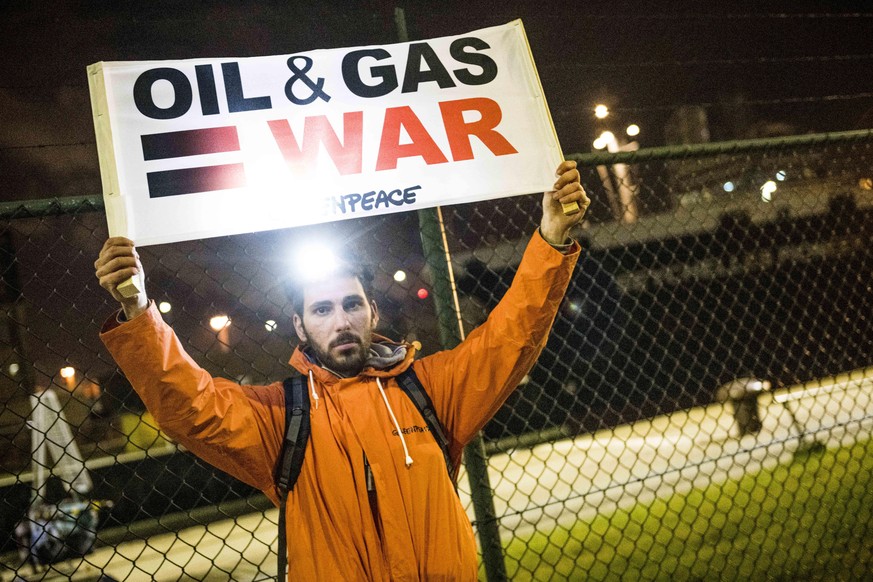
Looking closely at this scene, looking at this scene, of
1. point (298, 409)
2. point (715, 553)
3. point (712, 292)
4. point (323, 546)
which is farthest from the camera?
point (712, 292)

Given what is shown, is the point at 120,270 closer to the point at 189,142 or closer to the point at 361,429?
the point at 189,142

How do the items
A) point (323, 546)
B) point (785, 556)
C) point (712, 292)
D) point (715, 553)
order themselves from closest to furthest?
point (323, 546), point (785, 556), point (715, 553), point (712, 292)

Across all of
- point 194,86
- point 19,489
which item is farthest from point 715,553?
point 19,489

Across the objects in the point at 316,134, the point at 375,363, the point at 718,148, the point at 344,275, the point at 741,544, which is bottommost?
the point at 741,544

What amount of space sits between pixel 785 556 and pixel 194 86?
15.3 feet

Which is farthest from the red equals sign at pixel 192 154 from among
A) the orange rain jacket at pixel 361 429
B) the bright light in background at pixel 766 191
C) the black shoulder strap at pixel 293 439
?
the bright light in background at pixel 766 191

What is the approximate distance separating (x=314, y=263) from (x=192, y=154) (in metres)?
0.63

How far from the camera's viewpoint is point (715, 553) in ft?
14.4

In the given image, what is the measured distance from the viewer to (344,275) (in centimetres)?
238

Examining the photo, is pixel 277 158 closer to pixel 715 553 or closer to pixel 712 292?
pixel 715 553

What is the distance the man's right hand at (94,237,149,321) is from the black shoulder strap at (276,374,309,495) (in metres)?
0.59

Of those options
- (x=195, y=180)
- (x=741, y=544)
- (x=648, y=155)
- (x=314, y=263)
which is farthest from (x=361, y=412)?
(x=741, y=544)

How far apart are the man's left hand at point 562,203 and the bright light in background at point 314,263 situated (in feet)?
2.89

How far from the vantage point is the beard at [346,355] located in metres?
2.20
